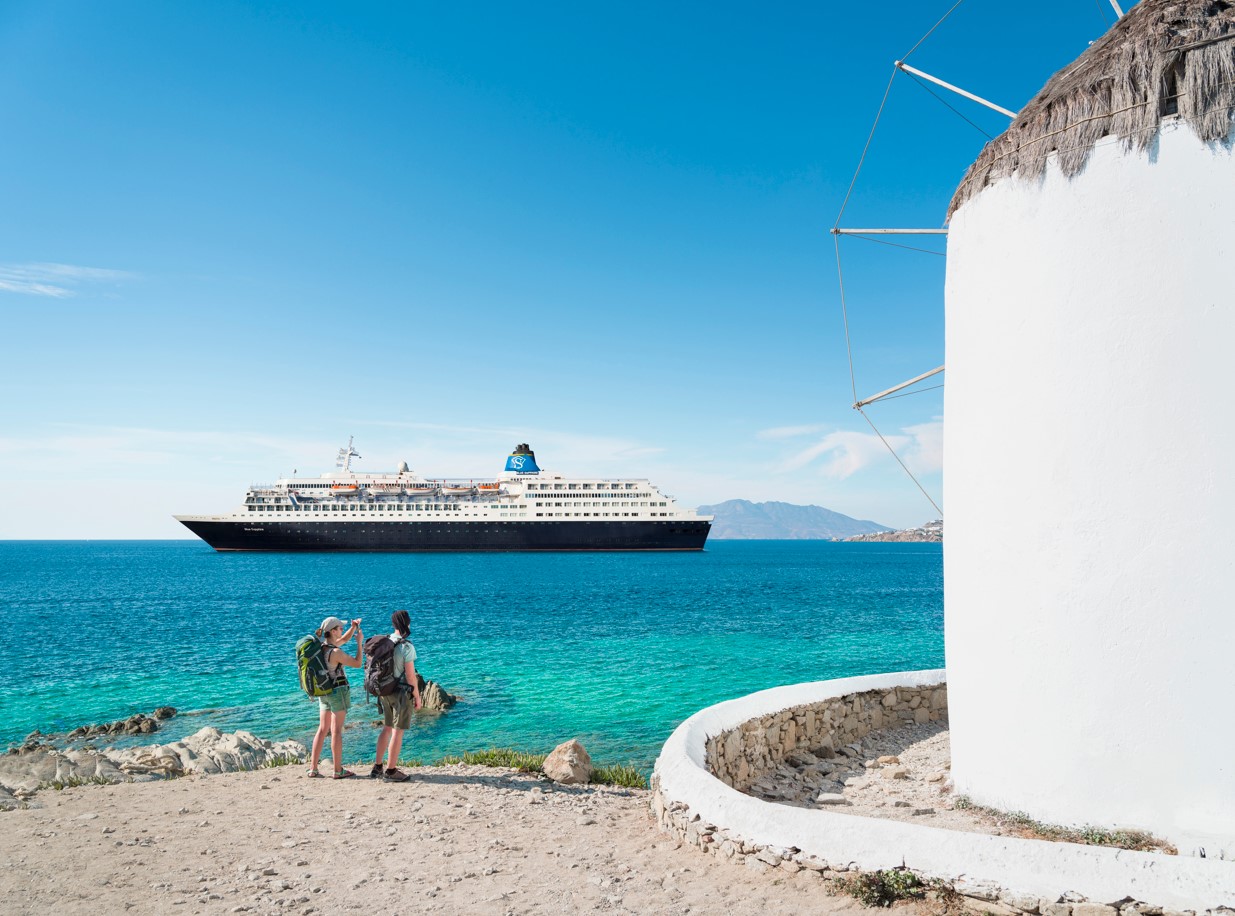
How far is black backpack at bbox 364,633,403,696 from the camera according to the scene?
17.5ft

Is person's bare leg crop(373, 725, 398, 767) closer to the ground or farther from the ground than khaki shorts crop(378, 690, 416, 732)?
closer to the ground

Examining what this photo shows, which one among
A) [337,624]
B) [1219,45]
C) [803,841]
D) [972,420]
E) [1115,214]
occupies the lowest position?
[803,841]

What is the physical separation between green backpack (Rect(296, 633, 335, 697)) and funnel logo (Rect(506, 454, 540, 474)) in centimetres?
6576

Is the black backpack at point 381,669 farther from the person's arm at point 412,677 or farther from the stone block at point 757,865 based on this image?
the stone block at point 757,865

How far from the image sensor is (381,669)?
17.4 ft

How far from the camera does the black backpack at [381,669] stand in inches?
209

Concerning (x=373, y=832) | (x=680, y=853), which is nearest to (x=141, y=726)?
(x=373, y=832)

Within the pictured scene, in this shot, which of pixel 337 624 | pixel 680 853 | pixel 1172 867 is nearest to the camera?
pixel 1172 867

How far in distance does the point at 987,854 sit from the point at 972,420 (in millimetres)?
2434

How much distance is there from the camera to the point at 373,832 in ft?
15.0

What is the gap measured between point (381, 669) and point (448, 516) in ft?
205

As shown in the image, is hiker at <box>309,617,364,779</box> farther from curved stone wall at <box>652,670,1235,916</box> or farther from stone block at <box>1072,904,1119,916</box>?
stone block at <box>1072,904,1119,916</box>

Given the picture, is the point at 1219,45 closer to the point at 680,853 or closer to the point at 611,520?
the point at 680,853

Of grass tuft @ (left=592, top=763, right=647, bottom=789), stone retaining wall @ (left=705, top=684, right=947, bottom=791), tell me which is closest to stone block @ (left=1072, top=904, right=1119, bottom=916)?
stone retaining wall @ (left=705, top=684, right=947, bottom=791)
